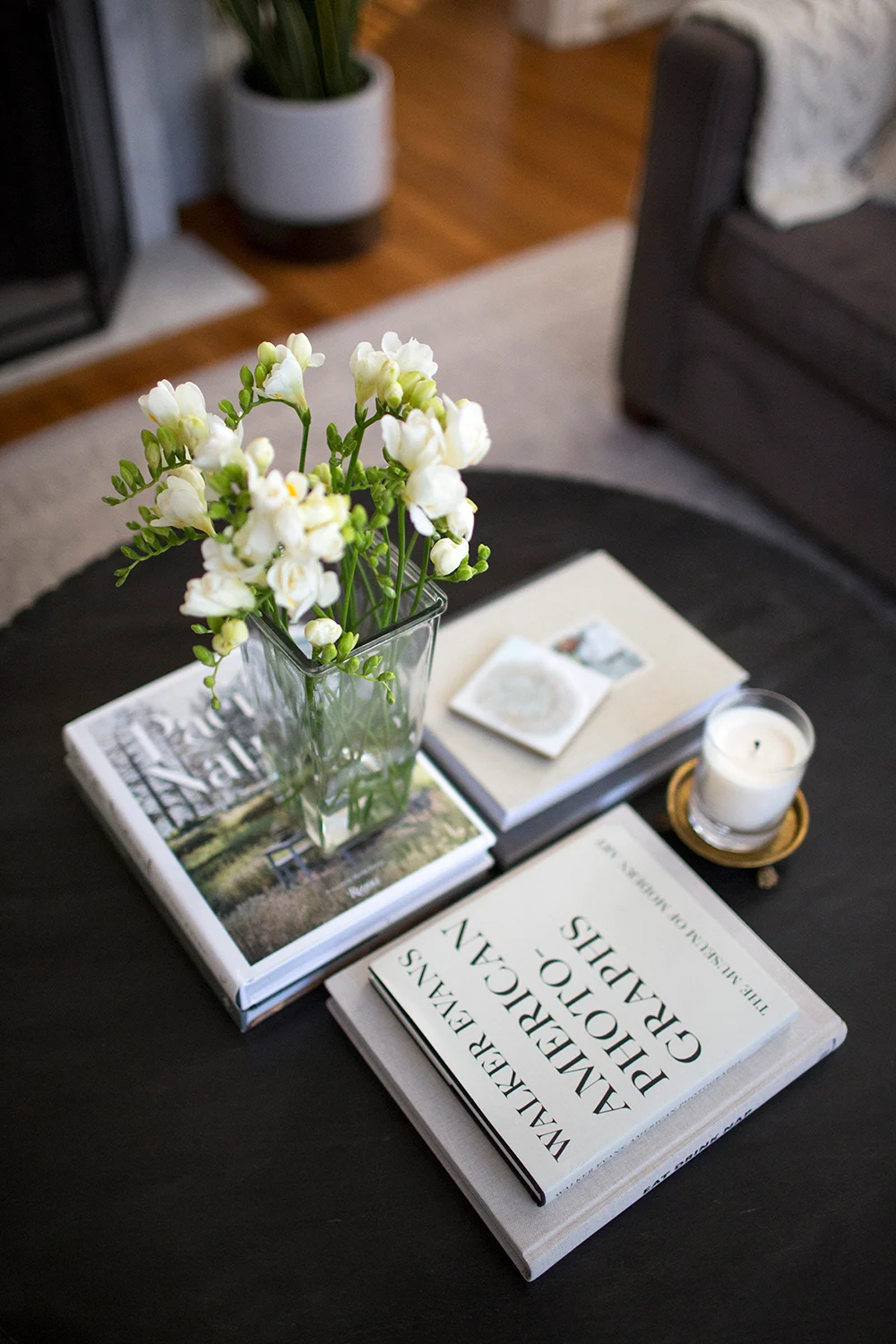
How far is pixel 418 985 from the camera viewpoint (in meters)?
0.84

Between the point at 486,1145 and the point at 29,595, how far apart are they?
1.26m

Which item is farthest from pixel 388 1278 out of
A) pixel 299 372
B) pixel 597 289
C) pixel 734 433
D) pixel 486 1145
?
pixel 597 289

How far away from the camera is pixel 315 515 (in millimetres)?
594

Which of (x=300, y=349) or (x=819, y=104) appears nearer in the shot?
(x=300, y=349)

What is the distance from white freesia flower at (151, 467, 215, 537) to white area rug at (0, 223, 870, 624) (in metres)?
1.11

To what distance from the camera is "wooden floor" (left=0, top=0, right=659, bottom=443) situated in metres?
2.25

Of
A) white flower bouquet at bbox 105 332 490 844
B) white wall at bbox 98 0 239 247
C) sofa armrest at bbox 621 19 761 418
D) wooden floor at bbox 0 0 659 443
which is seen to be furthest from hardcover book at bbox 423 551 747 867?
white wall at bbox 98 0 239 247

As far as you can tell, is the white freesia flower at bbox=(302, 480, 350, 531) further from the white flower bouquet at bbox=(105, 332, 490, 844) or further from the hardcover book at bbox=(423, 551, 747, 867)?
the hardcover book at bbox=(423, 551, 747, 867)

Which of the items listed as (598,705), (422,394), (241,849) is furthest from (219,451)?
(598,705)

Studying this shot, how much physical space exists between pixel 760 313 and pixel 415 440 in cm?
130

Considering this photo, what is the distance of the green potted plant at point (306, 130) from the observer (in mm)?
2146

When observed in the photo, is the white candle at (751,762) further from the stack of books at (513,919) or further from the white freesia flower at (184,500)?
the white freesia flower at (184,500)

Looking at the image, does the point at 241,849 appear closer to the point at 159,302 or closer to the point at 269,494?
the point at 269,494

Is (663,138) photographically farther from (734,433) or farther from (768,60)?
(734,433)
